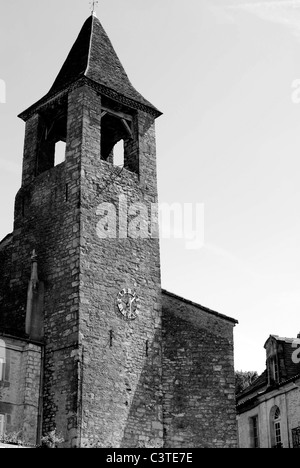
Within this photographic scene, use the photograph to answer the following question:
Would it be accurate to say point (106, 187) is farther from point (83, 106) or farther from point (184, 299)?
point (184, 299)

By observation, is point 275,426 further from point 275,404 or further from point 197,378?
point 197,378

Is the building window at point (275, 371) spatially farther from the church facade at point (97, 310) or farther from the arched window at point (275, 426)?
the church facade at point (97, 310)

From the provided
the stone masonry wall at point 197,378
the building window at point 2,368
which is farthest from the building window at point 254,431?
the building window at point 2,368

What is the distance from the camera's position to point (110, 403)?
2181cm

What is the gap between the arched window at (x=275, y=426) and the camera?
28.7 metres

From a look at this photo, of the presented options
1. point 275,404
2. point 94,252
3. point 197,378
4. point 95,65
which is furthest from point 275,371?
point 95,65

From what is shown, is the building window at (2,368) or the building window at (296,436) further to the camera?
the building window at (296,436)

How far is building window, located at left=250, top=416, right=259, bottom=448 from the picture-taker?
30527mm

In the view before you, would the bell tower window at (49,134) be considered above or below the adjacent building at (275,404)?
above

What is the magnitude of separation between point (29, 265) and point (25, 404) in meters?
4.73

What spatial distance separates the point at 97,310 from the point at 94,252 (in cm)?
178

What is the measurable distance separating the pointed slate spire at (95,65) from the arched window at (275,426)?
11.8m

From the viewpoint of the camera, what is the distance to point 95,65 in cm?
2678
